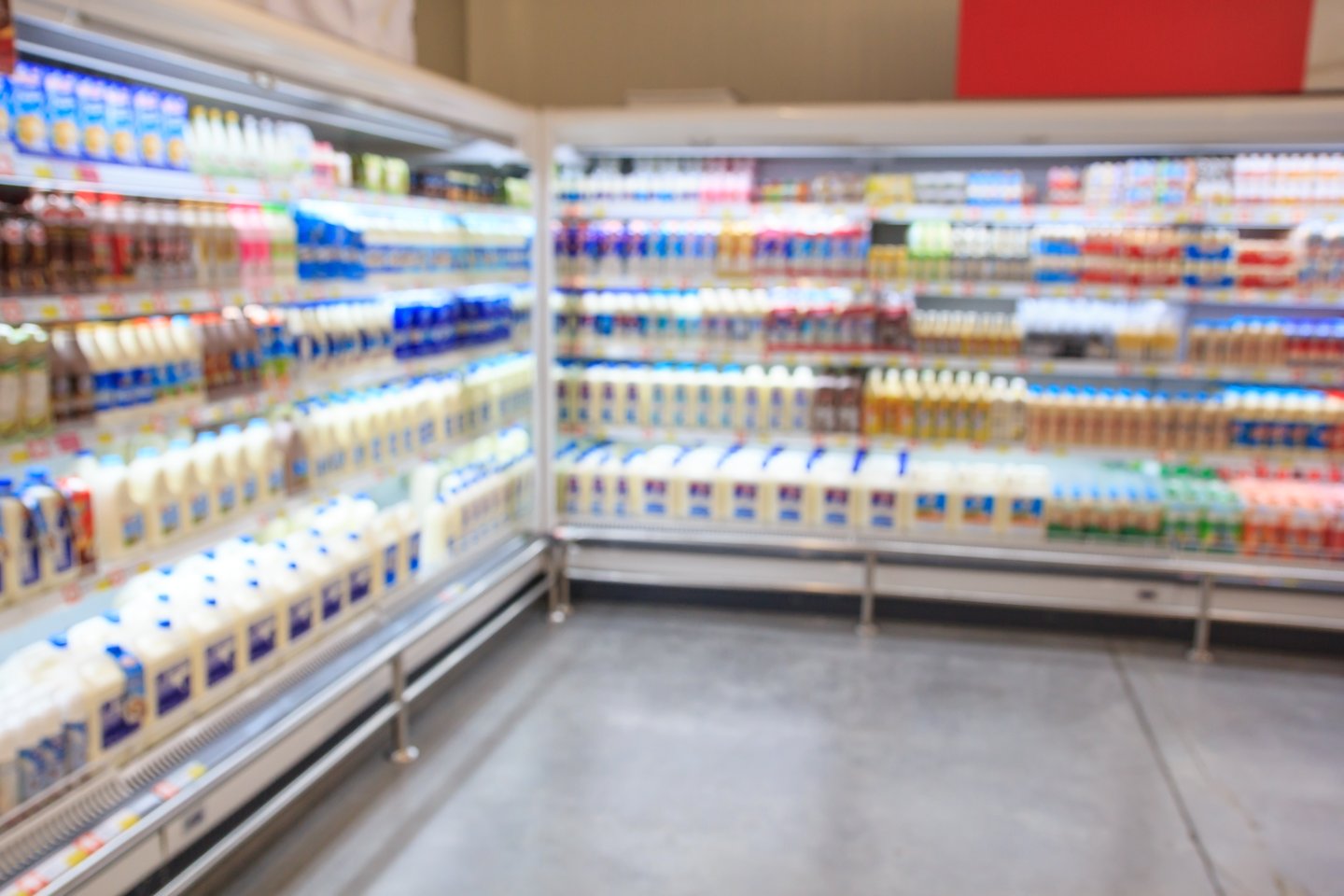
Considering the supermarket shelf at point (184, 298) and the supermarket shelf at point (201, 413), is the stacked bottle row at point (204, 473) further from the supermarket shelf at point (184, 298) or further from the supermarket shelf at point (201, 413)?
the supermarket shelf at point (184, 298)

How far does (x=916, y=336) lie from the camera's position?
16.7ft

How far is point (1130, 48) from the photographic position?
4.61 m

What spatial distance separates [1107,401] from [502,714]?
3075 mm

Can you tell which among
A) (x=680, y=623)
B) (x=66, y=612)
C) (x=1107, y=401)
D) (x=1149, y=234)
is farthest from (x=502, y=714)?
(x=1149, y=234)

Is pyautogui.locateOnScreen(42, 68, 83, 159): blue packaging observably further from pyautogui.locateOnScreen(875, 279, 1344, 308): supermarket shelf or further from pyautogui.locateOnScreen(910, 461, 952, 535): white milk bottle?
pyautogui.locateOnScreen(910, 461, 952, 535): white milk bottle

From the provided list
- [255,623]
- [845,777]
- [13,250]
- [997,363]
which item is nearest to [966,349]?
[997,363]

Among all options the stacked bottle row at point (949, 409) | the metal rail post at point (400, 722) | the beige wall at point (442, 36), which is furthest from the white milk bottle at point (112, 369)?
the beige wall at point (442, 36)

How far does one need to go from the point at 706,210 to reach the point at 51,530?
325 centimetres

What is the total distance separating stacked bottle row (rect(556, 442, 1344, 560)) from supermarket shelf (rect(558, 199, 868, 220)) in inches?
48.0

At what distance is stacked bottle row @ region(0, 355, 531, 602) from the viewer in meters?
2.57

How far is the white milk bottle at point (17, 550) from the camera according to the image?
246 centimetres

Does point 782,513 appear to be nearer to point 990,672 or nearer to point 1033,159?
point 990,672

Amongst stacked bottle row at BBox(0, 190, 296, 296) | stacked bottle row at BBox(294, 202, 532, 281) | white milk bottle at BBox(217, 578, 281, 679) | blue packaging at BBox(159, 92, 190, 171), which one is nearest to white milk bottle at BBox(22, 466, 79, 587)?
stacked bottle row at BBox(0, 190, 296, 296)

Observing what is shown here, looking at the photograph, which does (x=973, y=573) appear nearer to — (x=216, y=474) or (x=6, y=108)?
(x=216, y=474)
